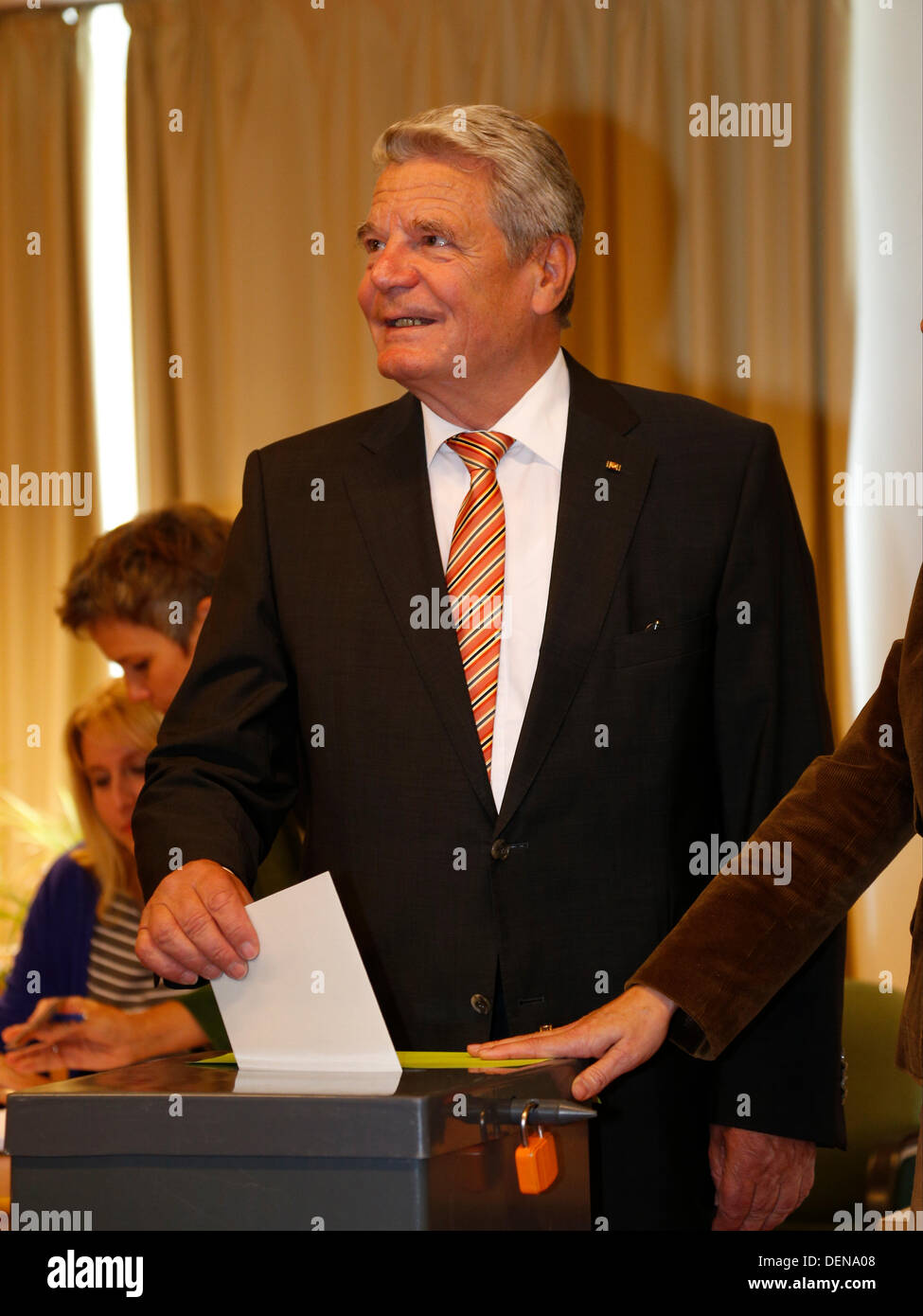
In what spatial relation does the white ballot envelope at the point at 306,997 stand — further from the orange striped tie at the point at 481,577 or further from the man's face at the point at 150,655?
the man's face at the point at 150,655

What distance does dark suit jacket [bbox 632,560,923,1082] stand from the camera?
156cm

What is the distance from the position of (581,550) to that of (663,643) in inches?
6.9

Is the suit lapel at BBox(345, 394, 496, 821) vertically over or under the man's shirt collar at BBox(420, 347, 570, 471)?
under

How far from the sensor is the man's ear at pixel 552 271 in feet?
7.73

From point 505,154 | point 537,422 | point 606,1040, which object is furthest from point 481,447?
point 606,1040

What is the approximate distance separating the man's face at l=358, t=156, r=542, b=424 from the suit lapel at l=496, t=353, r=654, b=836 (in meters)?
0.13

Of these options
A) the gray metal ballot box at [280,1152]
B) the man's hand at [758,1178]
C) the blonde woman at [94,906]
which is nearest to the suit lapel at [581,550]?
the man's hand at [758,1178]

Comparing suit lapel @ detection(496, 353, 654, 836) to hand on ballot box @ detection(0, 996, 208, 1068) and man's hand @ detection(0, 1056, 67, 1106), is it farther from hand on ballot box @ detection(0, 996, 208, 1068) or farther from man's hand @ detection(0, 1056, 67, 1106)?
man's hand @ detection(0, 1056, 67, 1106)

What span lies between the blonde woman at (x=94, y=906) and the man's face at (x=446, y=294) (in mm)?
1901

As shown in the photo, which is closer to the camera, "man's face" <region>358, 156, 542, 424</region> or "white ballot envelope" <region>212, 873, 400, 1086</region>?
"white ballot envelope" <region>212, 873, 400, 1086</region>

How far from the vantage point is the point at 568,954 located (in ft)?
6.68

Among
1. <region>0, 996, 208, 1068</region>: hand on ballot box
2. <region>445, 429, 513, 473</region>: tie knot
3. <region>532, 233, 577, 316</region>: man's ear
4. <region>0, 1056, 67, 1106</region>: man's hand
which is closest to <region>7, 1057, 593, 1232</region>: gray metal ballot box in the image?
<region>445, 429, 513, 473</region>: tie knot
